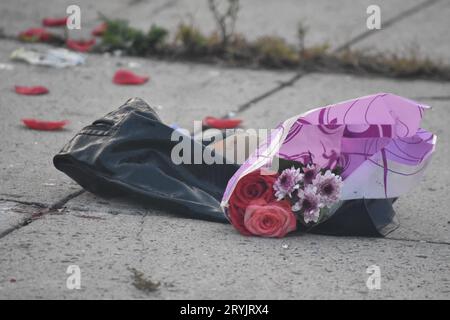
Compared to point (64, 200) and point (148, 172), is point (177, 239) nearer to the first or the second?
point (148, 172)

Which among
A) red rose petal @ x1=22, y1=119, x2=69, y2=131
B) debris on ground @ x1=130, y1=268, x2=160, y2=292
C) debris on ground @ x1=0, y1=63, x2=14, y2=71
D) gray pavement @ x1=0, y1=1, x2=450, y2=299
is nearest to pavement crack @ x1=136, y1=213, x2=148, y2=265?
gray pavement @ x1=0, y1=1, x2=450, y2=299

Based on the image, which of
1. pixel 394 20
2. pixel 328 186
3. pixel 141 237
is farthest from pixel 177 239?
pixel 394 20

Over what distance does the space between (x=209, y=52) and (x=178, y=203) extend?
2.52 meters

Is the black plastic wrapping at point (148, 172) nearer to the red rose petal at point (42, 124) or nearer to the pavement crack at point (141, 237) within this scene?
the pavement crack at point (141, 237)

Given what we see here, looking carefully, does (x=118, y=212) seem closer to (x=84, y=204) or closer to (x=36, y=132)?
(x=84, y=204)

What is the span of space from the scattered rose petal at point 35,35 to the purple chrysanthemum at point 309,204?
3.21 metres

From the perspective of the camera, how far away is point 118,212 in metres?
3.12

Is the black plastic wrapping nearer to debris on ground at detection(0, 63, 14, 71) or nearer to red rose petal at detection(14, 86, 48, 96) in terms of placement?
red rose petal at detection(14, 86, 48, 96)

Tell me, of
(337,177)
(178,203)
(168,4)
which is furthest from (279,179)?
(168,4)

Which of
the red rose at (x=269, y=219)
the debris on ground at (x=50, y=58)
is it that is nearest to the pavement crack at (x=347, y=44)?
the debris on ground at (x=50, y=58)

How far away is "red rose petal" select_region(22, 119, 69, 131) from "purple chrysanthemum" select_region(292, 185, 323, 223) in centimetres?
164

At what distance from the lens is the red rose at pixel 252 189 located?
2.91 m

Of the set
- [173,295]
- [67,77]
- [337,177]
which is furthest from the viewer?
[67,77]

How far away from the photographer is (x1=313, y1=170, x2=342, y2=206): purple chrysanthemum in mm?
2893
